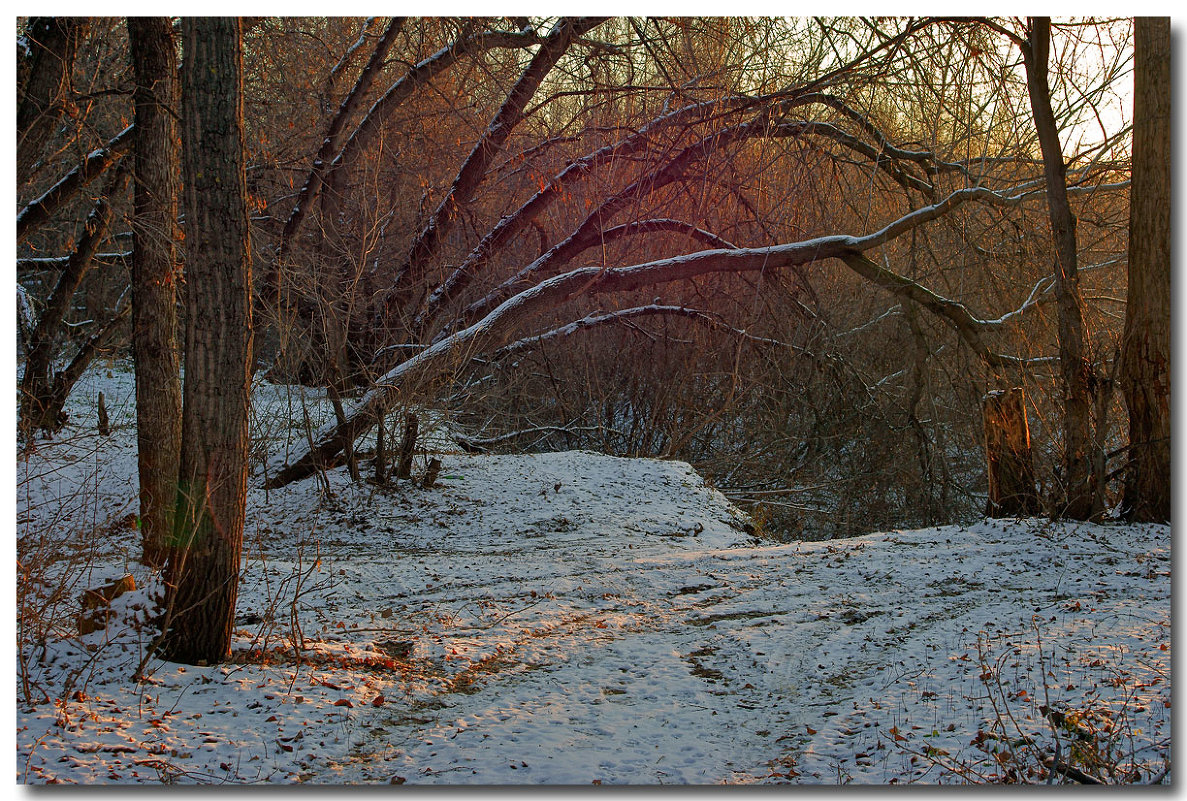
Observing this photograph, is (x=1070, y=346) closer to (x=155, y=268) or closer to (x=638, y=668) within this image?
(x=638, y=668)

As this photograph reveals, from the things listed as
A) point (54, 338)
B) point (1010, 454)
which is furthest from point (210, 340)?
point (54, 338)

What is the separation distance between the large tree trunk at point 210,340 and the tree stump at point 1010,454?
5.92 metres

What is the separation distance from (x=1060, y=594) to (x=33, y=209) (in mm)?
8157

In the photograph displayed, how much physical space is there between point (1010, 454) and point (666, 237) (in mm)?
6350

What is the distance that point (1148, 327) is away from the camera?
20.8ft

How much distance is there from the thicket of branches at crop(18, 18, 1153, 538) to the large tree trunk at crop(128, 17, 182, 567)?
441 millimetres

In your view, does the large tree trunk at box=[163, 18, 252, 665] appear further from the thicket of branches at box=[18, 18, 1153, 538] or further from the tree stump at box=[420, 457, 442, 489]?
the tree stump at box=[420, 457, 442, 489]

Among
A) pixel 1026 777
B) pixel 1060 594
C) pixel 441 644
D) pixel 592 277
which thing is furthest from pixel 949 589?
pixel 592 277

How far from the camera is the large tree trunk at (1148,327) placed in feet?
19.8

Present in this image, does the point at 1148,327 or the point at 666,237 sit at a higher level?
the point at 666,237

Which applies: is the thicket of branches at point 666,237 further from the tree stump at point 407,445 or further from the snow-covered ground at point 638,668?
the snow-covered ground at point 638,668

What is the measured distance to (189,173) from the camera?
363 centimetres

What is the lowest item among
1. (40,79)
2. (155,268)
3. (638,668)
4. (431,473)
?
(638,668)

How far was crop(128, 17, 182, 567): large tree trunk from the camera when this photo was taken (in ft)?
18.4
